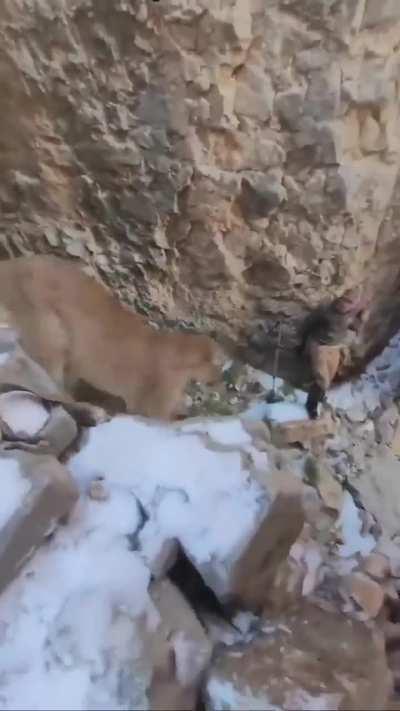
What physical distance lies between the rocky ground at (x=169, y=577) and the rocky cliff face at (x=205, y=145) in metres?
0.22

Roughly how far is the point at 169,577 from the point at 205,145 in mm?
504

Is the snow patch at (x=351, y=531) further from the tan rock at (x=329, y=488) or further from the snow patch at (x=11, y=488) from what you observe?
the snow patch at (x=11, y=488)

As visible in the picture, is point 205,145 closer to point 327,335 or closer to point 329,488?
point 327,335

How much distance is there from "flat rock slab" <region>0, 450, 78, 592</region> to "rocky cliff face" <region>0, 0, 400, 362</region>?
0.38 metres

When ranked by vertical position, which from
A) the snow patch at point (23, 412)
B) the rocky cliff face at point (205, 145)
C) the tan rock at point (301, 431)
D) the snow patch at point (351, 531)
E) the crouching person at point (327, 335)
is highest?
the rocky cliff face at point (205, 145)

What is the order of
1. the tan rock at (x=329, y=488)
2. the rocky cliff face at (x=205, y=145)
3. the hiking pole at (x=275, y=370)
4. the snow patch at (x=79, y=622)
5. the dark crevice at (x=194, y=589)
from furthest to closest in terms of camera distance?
the hiking pole at (x=275, y=370) → the tan rock at (x=329, y=488) → the rocky cliff face at (x=205, y=145) → the dark crevice at (x=194, y=589) → the snow patch at (x=79, y=622)

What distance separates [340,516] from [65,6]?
67 centimetres

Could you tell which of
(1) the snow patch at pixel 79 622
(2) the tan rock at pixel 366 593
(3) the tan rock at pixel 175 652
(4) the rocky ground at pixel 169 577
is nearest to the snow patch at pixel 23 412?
(4) the rocky ground at pixel 169 577

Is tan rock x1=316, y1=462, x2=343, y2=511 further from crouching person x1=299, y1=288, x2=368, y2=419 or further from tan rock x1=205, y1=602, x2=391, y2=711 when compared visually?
tan rock x1=205, y1=602, x2=391, y2=711

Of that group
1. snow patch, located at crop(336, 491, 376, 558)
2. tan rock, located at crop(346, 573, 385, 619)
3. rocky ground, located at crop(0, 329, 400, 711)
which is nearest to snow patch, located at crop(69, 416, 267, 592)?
rocky ground, located at crop(0, 329, 400, 711)

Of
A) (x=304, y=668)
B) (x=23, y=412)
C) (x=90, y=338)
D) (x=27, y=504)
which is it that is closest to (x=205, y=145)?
(x=90, y=338)

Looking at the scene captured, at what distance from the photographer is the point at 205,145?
115 centimetres

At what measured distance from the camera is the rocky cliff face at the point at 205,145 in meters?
1.07

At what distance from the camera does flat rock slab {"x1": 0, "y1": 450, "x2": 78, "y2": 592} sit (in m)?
0.87
